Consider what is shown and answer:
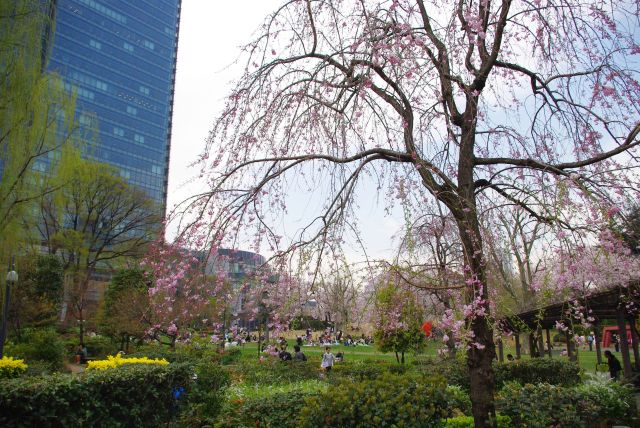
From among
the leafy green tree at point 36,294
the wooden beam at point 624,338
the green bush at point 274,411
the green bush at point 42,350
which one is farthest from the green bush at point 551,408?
the leafy green tree at point 36,294

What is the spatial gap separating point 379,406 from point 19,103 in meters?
14.8

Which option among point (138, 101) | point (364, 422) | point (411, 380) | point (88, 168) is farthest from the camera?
point (138, 101)

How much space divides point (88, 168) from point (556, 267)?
30.5 metres

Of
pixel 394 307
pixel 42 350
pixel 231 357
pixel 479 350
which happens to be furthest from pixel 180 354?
pixel 479 350

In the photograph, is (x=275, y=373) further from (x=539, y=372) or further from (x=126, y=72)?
(x=126, y=72)

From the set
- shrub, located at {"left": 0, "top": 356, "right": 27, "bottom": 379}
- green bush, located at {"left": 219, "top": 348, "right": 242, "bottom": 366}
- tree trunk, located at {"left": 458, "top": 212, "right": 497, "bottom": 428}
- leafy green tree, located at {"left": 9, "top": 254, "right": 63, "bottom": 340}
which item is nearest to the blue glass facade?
leafy green tree, located at {"left": 9, "top": 254, "right": 63, "bottom": 340}

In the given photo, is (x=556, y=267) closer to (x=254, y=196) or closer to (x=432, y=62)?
(x=432, y=62)

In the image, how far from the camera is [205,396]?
9133 mm

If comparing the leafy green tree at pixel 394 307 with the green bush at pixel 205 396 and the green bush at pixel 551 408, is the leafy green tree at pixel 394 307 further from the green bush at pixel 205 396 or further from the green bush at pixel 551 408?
the green bush at pixel 205 396

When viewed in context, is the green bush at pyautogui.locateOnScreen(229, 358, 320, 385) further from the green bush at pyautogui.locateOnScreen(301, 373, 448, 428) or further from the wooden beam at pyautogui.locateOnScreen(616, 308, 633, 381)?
the green bush at pyautogui.locateOnScreen(301, 373, 448, 428)

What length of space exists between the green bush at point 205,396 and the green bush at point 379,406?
3742 mm

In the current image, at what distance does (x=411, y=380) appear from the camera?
5586 mm

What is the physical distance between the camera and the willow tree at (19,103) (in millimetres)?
14367

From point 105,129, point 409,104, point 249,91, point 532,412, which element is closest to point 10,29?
point 249,91
